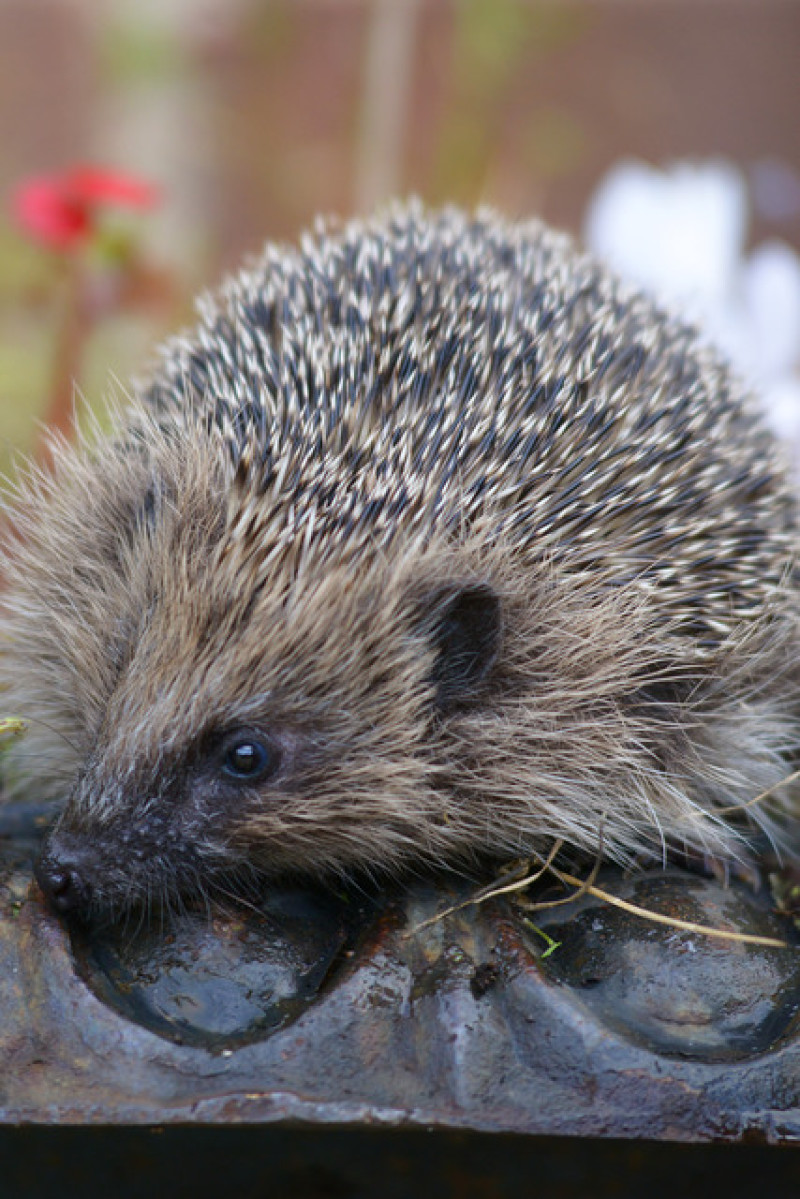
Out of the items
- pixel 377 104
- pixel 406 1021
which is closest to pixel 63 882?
pixel 406 1021

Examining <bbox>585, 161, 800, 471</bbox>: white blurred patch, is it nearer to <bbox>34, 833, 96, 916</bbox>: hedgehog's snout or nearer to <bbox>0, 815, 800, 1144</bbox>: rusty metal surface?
<bbox>0, 815, 800, 1144</bbox>: rusty metal surface

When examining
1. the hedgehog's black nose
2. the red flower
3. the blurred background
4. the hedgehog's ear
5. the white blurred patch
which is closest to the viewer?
the hedgehog's black nose

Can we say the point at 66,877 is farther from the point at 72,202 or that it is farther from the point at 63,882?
the point at 72,202

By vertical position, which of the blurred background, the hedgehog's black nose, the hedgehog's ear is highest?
the blurred background

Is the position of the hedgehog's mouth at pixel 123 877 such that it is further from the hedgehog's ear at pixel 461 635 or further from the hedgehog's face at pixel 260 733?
the hedgehog's ear at pixel 461 635

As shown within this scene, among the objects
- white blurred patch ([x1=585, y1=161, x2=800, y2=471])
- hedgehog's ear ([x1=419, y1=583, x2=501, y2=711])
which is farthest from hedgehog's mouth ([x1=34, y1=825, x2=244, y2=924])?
white blurred patch ([x1=585, y1=161, x2=800, y2=471])

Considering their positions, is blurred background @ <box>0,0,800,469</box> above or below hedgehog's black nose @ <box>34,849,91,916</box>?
above

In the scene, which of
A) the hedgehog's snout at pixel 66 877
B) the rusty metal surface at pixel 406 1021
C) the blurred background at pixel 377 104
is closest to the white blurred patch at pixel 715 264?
the blurred background at pixel 377 104

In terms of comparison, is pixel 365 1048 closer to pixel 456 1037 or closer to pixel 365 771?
pixel 456 1037
